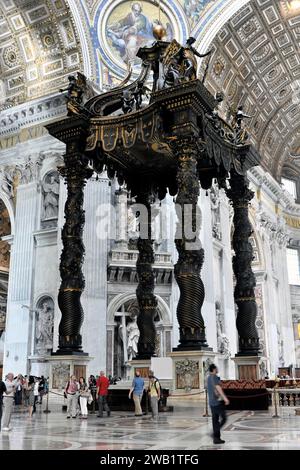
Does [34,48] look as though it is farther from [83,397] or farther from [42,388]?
[83,397]

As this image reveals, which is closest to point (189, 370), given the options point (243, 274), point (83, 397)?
point (83, 397)

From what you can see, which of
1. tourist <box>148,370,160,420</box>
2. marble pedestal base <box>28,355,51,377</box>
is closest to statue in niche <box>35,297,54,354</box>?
marble pedestal base <box>28,355,51,377</box>

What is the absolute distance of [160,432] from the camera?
5887 millimetres

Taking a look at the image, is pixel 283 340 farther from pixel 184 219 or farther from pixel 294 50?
pixel 184 219

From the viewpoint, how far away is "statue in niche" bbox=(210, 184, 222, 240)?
754 inches

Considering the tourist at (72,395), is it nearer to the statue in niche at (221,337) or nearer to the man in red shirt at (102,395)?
the man in red shirt at (102,395)

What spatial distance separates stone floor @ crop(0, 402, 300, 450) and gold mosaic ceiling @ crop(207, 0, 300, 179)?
13.1 meters

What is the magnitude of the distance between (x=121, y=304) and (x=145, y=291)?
521 centimetres

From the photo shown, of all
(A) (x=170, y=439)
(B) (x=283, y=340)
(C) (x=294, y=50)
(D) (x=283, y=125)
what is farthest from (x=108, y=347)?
(D) (x=283, y=125)

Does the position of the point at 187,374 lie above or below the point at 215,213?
below

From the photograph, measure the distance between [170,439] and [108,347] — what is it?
1029cm

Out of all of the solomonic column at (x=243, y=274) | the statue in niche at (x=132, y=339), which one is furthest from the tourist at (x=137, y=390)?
the statue in niche at (x=132, y=339)

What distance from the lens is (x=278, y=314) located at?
2561cm

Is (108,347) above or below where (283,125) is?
below
